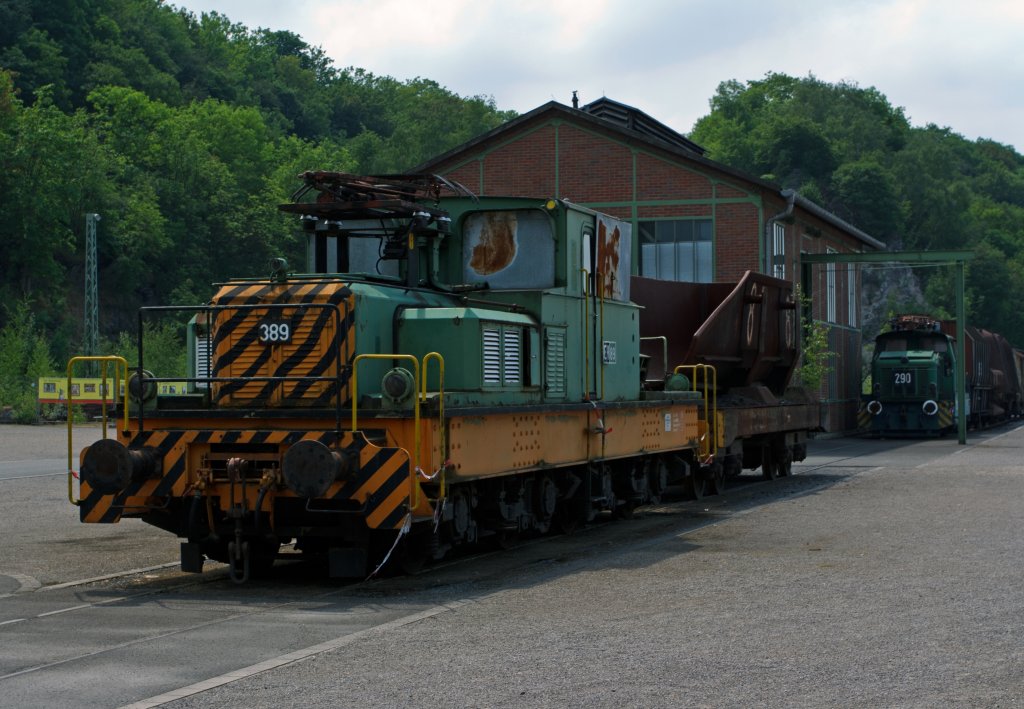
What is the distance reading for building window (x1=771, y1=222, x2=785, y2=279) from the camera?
34.4m

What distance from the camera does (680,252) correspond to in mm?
33750

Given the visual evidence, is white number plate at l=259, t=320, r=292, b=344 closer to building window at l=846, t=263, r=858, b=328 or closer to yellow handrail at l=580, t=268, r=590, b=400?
yellow handrail at l=580, t=268, r=590, b=400

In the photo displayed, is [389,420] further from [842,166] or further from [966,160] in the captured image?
[966,160]

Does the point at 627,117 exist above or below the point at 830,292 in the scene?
above

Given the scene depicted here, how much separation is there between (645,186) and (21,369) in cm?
2882

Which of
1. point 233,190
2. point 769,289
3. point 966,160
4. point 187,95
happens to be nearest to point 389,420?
point 769,289

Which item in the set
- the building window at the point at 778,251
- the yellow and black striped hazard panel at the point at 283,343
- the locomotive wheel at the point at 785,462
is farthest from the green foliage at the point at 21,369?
the yellow and black striped hazard panel at the point at 283,343

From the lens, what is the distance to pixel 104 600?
9.52 meters

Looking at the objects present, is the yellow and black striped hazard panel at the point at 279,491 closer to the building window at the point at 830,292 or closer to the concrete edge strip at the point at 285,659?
the concrete edge strip at the point at 285,659

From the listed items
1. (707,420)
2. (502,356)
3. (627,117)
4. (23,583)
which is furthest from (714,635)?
(627,117)

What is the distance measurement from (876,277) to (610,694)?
96377 mm

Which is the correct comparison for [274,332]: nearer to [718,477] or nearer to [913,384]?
[718,477]

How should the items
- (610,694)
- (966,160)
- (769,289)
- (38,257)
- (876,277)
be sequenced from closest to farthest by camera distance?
(610,694)
(769,289)
(38,257)
(876,277)
(966,160)

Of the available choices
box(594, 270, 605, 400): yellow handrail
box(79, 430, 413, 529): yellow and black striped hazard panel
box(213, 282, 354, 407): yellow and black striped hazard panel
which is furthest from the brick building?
box(79, 430, 413, 529): yellow and black striped hazard panel
